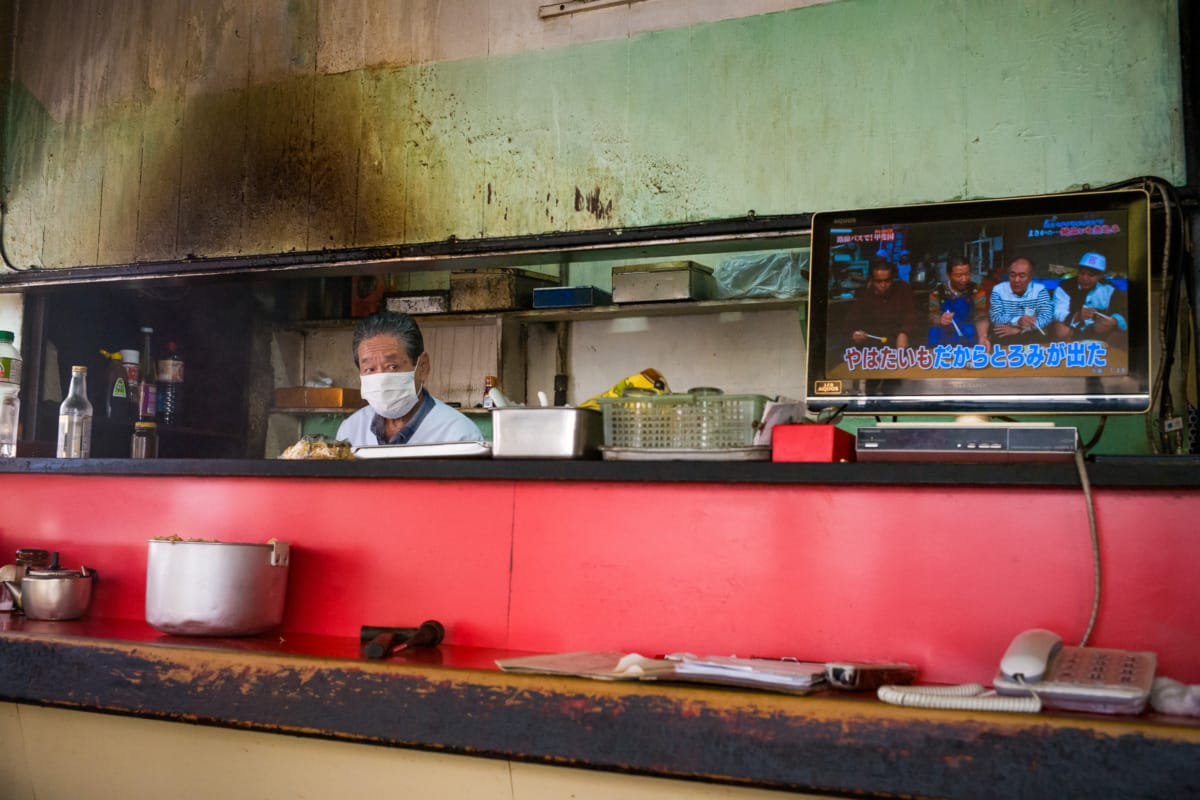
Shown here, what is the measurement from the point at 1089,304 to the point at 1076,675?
84 cm

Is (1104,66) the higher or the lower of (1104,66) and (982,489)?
the higher

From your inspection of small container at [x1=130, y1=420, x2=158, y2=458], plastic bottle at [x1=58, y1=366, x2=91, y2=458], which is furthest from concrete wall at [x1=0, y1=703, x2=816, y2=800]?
small container at [x1=130, y1=420, x2=158, y2=458]

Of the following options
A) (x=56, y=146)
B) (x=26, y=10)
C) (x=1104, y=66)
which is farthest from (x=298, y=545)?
(x=26, y=10)

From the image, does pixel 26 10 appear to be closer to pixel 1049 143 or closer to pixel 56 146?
pixel 56 146

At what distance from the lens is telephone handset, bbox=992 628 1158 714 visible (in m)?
1.56

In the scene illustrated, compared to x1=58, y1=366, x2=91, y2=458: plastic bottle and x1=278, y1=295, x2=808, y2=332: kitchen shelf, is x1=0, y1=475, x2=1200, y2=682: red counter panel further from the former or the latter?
x1=278, y1=295, x2=808, y2=332: kitchen shelf

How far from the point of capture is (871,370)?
226 centimetres

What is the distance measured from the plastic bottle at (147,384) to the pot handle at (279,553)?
10.5ft

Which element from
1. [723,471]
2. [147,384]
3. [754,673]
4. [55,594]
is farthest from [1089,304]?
[147,384]

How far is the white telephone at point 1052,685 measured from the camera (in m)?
1.56

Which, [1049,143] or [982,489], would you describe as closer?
[982,489]

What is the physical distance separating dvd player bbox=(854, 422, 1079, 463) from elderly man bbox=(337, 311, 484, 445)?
8.48ft

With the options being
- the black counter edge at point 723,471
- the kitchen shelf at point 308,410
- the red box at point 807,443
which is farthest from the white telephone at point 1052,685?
the kitchen shelf at point 308,410

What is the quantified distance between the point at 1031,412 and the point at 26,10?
4858mm
